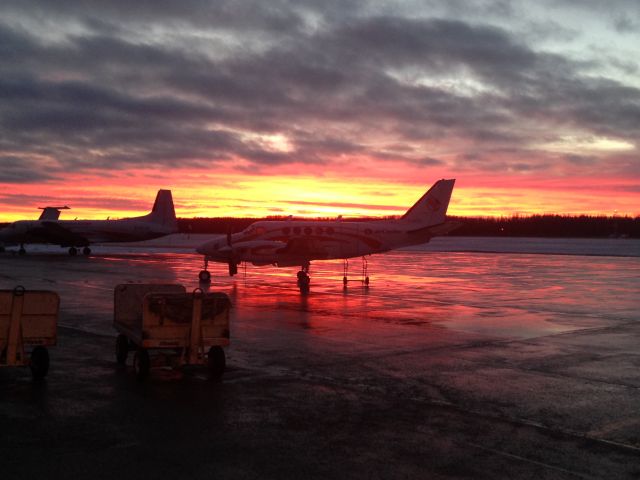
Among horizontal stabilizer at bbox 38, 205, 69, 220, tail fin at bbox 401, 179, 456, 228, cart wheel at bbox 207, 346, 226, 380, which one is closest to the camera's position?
cart wheel at bbox 207, 346, 226, 380

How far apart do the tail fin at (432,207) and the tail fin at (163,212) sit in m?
33.9

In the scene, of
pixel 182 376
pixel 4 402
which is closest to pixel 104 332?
pixel 182 376

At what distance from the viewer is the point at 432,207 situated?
34.2 m

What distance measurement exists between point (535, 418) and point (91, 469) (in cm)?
527

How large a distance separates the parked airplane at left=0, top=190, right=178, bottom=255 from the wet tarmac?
43.5 m

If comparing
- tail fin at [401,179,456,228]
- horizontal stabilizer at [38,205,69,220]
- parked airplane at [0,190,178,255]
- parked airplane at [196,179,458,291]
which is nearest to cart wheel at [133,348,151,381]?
parked airplane at [196,179,458,291]

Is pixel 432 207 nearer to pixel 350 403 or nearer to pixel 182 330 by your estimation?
pixel 182 330

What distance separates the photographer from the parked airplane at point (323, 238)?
89.5 ft

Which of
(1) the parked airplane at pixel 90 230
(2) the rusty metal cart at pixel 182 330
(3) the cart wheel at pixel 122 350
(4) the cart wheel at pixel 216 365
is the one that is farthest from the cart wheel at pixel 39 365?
(1) the parked airplane at pixel 90 230

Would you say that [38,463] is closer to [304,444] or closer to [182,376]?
[304,444]

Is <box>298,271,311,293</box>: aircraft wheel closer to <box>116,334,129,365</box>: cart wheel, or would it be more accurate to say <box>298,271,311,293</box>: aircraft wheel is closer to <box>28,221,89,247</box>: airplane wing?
<box>116,334,129,365</box>: cart wheel

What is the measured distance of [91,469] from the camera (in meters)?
6.21

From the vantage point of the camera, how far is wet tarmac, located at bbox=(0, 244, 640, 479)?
6.50 m

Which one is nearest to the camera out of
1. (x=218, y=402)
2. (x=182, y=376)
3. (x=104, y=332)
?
(x=218, y=402)
